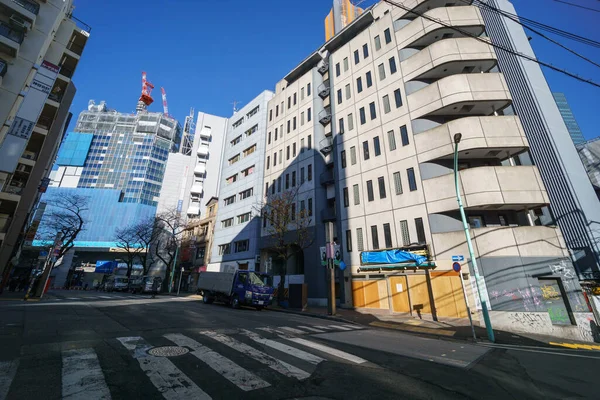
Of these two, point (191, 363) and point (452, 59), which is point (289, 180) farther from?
point (191, 363)

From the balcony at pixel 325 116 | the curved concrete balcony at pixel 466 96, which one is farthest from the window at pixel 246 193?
the curved concrete balcony at pixel 466 96

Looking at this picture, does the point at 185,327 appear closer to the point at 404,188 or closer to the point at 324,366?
the point at 324,366

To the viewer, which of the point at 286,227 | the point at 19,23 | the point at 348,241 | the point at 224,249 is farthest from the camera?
the point at 224,249

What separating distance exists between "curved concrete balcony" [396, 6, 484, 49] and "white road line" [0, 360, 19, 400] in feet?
101

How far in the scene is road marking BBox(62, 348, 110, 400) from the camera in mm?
3781

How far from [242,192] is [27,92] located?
2492 cm

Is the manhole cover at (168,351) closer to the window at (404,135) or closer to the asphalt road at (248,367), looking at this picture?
the asphalt road at (248,367)

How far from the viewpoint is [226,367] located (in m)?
5.25

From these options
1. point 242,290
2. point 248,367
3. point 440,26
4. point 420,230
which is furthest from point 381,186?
point 248,367

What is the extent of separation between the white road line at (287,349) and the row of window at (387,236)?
15443mm

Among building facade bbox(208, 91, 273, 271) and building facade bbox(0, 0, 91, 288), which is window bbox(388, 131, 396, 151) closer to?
building facade bbox(208, 91, 273, 271)

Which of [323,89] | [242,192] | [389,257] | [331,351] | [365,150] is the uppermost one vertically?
[323,89]

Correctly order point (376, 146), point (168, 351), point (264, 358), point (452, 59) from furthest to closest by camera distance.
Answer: point (376, 146) < point (452, 59) < point (168, 351) < point (264, 358)

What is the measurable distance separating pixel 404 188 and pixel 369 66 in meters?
15.1
